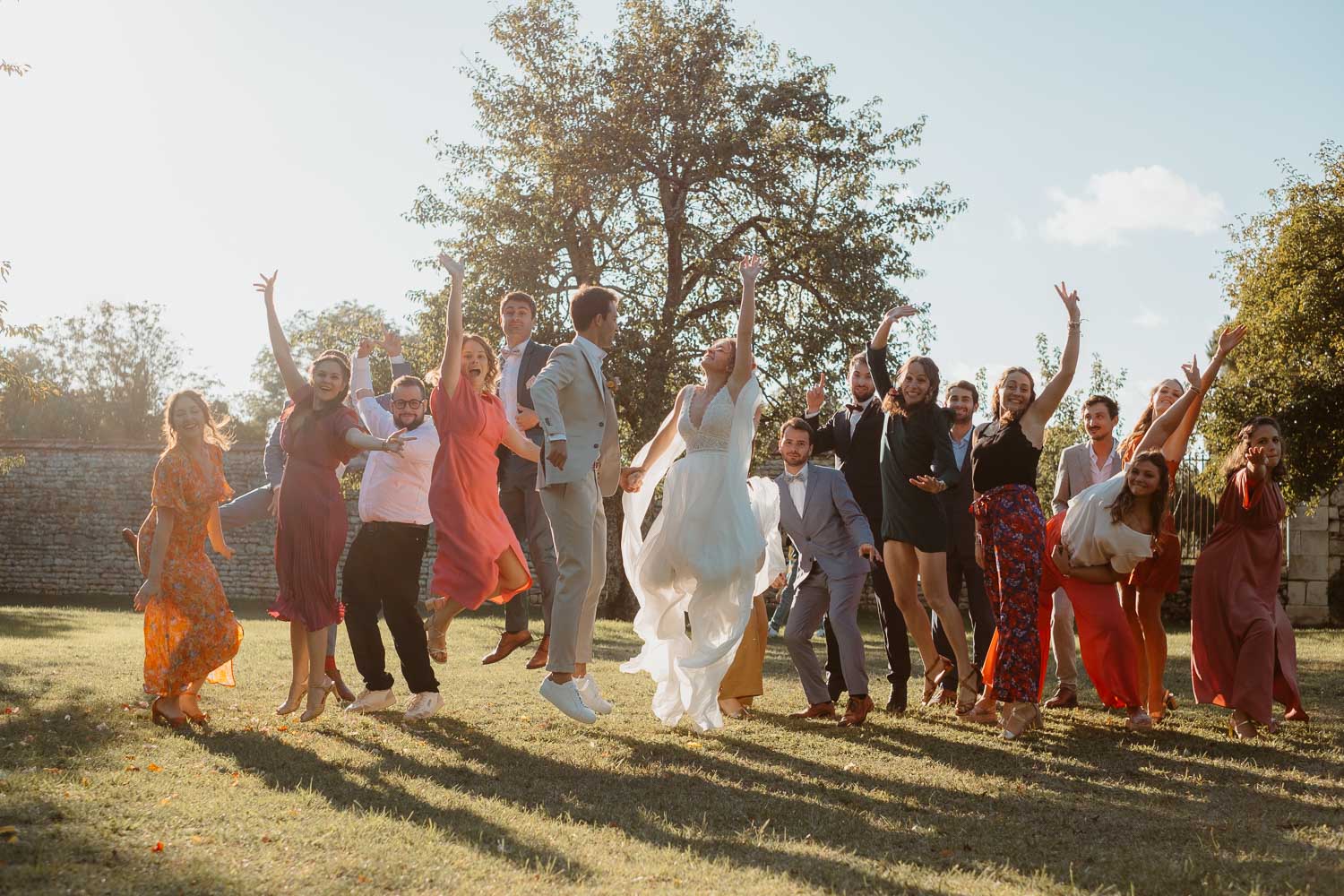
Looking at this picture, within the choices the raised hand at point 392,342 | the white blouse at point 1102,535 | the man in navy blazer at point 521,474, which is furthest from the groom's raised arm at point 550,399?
the white blouse at point 1102,535

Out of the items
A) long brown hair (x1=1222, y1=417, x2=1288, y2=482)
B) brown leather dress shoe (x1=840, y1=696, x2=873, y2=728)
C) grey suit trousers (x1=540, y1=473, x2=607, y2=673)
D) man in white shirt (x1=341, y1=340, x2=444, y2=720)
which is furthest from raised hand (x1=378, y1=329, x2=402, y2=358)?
long brown hair (x1=1222, y1=417, x2=1288, y2=482)

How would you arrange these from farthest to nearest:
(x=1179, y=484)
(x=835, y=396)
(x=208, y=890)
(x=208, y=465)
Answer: (x=1179, y=484) < (x=835, y=396) < (x=208, y=465) < (x=208, y=890)

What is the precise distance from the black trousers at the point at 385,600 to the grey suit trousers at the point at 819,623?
218cm

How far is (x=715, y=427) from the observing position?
6.36 metres

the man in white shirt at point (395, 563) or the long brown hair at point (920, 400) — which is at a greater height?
the long brown hair at point (920, 400)

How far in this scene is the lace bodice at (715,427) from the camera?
6.34 meters

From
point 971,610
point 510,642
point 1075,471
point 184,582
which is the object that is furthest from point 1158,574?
point 184,582

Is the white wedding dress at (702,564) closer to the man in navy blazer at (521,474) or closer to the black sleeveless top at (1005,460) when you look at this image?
the man in navy blazer at (521,474)

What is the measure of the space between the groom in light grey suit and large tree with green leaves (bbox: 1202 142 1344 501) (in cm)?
1448

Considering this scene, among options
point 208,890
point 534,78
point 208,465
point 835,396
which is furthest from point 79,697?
point 534,78

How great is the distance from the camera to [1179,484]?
20.8 m

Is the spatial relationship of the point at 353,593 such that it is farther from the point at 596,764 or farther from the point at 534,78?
the point at 534,78

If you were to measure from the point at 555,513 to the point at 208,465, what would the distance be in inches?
81.6

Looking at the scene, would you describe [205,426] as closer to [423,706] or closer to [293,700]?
[293,700]
